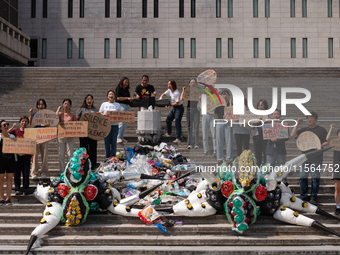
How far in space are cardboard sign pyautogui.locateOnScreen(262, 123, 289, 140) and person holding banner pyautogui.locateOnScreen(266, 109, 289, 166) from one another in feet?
0.23

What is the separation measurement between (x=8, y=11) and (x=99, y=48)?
7323 millimetres

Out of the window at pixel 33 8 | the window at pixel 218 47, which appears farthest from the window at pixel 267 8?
the window at pixel 33 8

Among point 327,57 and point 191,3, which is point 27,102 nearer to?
point 191,3

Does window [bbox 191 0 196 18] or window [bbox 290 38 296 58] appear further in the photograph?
window [bbox 191 0 196 18]

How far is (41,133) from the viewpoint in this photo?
7242 mm

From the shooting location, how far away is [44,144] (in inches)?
297

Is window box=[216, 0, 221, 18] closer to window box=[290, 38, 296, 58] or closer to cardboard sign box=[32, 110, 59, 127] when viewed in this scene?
window box=[290, 38, 296, 58]

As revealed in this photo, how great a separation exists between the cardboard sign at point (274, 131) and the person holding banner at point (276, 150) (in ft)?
0.23

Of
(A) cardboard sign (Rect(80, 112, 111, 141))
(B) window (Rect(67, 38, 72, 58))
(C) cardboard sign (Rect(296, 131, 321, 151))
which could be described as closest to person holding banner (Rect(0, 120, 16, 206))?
(A) cardboard sign (Rect(80, 112, 111, 141))

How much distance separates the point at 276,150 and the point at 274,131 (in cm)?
35

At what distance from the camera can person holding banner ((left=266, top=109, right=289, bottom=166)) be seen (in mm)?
6178

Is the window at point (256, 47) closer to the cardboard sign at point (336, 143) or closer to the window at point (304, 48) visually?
the window at point (304, 48)

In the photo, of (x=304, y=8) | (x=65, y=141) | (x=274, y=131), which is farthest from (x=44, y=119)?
(x=304, y=8)

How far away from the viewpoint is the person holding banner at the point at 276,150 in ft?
20.3
